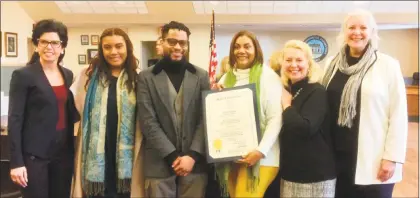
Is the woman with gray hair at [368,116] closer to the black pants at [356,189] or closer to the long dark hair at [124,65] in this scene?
the black pants at [356,189]

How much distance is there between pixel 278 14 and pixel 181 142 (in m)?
6.12

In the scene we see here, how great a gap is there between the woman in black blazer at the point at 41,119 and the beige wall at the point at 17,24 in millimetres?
5816

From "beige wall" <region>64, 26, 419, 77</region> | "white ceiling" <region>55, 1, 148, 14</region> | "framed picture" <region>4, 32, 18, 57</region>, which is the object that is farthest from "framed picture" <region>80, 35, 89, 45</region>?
"framed picture" <region>4, 32, 18, 57</region>

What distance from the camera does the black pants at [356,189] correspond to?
1.98 metres

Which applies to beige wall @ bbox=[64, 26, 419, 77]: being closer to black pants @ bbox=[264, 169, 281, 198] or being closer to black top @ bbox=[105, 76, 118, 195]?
black pants @ bbox=[264, 169, 281, 198]

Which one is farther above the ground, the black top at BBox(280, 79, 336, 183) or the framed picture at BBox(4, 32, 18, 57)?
the framed picture at BBox(4, 32, 18, 57)

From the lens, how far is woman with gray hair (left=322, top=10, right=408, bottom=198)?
1.91 meters

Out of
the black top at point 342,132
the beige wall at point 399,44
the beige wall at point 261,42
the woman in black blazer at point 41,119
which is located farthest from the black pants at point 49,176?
the beige wall at point 399,44

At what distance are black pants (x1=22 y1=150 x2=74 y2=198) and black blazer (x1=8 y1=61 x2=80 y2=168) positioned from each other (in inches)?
1.6

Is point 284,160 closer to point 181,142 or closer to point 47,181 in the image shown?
point 181,142

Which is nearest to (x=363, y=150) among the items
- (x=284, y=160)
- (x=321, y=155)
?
(x=321, y=155)

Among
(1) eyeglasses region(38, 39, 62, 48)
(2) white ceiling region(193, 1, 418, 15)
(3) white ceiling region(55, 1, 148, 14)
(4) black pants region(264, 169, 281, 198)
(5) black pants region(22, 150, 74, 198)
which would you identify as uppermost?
(3) white ceiling region(55, 1, 148, 14)

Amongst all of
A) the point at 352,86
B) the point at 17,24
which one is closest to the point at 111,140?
the point at 352,86

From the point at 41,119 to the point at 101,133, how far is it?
0.31 metres
